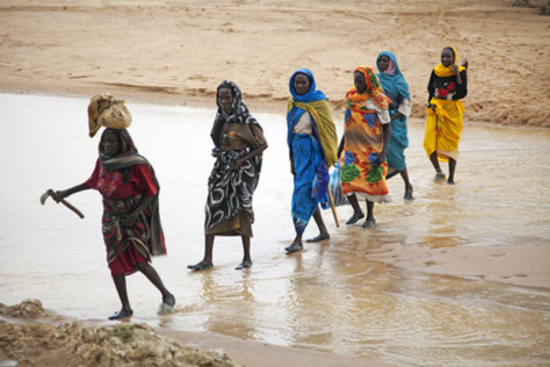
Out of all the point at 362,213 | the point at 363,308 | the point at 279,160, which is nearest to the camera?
the point at 363,308

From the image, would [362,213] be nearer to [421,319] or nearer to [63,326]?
[421,319]

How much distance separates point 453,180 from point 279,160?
2.94 metres

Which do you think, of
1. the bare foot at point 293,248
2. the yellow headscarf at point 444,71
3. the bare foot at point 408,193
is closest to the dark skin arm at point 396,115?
the bare foot at point 408,193

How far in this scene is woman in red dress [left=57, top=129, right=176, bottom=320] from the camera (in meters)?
3.88

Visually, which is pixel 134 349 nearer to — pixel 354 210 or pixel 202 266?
pixel 202 266

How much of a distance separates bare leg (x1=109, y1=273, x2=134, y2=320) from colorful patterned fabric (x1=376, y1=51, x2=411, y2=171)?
433cm

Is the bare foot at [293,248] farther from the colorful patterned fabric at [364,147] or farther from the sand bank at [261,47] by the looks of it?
the sand bank at [261,47]

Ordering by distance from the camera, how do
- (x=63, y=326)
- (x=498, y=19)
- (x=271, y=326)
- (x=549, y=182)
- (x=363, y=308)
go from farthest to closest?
1. (x=498, y=19)
2. (x=549, y=182)
3. (x=363, y=308)
4. (x=271, y=326)
5. (x=63, y=326)

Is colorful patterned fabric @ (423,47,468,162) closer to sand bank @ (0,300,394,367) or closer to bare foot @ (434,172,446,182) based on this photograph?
bare foot @ (434,172,446,182)

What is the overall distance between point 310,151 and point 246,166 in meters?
0.83

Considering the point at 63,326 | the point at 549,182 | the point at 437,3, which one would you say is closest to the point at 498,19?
the point at 437,3

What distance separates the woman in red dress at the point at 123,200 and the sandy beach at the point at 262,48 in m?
11.0

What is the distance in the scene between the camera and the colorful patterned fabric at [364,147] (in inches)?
249

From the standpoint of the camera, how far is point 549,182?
820 centimetres
